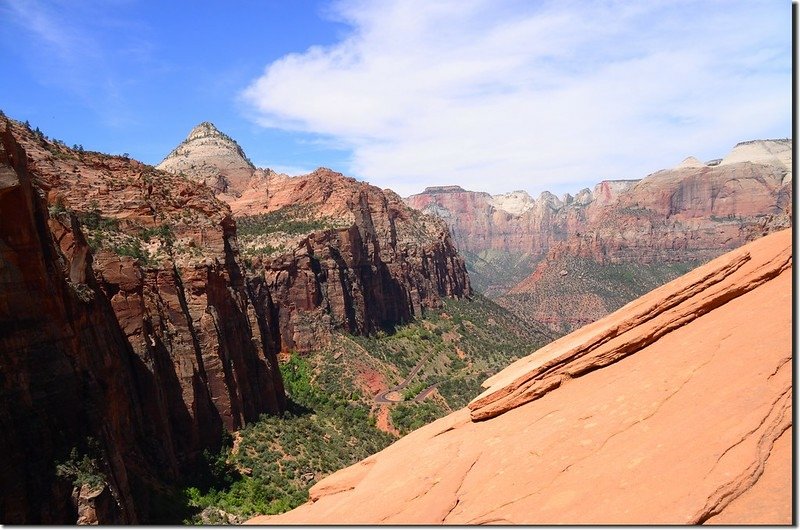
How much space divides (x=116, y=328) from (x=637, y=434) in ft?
99.8

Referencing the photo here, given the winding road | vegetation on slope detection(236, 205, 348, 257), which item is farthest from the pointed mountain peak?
the winding road

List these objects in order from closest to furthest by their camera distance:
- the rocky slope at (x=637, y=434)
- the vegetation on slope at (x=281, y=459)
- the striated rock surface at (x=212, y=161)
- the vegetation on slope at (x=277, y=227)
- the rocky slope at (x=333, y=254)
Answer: the rocky slope at (x=637, y=434) < the vegetation on slope at (x=281, y=459) < the rocky slope at (x=333, y=254) < the vegetation on slope at (x=277, y=227) < the striated rock surface at (x=212, y=161)

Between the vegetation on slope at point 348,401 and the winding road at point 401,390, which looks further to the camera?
the winding road at point 401,390

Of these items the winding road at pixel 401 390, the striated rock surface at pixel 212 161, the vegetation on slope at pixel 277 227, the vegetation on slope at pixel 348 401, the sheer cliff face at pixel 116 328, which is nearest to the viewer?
the sheer cliff face at pixel 116 328

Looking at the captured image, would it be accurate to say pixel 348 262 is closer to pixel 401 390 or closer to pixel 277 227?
pixel 277 227

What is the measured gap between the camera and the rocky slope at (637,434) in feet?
29.2

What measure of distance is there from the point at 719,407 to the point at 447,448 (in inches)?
259

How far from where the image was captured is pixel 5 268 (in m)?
19.8

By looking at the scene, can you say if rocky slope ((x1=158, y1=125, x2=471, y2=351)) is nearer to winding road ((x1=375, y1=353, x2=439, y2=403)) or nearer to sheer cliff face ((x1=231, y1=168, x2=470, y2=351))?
sheer cliff face ((x1=231, y1=168, x2=470, y2=351))

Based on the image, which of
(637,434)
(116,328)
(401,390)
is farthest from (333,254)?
(637,434)

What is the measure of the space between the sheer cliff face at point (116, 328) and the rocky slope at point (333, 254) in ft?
76.9

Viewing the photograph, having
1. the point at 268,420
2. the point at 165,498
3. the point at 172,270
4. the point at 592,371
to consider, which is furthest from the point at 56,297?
the point at 268,420

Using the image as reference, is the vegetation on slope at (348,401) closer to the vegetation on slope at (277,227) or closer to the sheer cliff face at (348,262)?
the sheer cliff face at (348,262)

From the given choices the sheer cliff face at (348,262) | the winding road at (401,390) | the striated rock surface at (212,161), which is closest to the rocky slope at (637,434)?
the winding road at (401,390)
